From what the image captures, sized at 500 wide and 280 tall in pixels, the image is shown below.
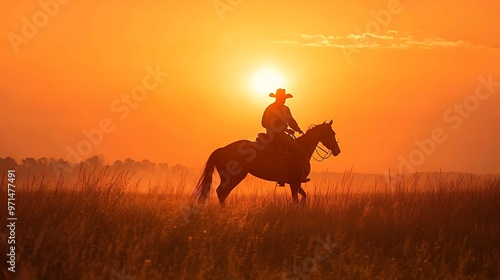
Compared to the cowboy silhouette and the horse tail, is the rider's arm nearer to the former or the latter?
the cowboy silhouette

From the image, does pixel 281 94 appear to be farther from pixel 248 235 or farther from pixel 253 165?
pixel 248 235

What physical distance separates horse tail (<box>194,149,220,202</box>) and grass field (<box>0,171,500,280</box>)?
14.4 inches

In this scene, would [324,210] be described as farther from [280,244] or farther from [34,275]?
[34,275]

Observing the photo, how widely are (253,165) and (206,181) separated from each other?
4.22 feet

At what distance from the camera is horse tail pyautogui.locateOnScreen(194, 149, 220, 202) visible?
15.2 meters

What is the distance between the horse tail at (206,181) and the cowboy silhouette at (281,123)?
56.8 inches

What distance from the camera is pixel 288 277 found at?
8.17 metres

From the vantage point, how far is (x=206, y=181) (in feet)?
51.3

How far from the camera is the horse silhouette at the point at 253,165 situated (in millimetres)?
15898

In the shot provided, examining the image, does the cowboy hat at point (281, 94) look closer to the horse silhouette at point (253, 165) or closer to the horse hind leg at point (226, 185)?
the horse silhouette at point (253, 165)

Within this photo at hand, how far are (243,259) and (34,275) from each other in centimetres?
265

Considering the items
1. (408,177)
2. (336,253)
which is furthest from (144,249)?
(408,177)

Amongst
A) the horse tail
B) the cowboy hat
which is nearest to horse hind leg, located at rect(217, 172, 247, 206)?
the horse tail

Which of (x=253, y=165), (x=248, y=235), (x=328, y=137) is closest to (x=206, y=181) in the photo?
(x=253, y=165)
